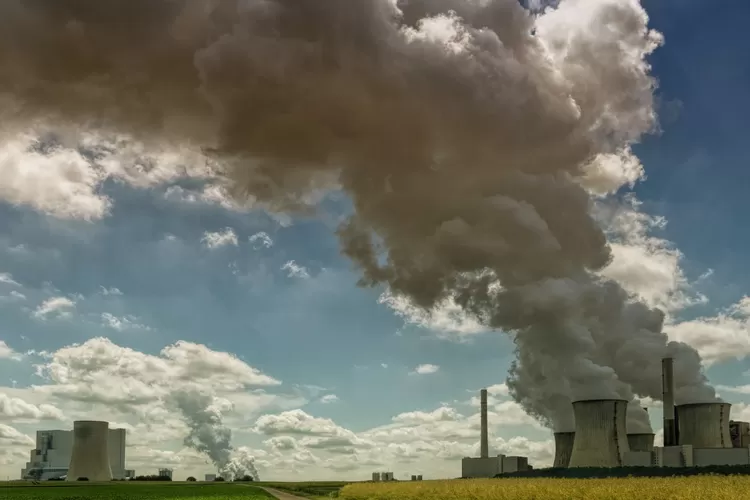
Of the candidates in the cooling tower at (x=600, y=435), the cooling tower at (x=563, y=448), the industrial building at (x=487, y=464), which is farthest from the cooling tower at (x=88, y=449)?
the cooling tower at (x=600, y=435)

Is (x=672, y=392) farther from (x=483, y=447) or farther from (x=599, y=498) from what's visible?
(x=599, y=498)

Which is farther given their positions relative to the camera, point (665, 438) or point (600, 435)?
point (665, 438)

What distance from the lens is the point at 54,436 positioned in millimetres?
164750

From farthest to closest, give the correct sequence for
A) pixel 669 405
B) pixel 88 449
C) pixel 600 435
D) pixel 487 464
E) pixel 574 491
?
pixel 88 449
pixel 487 464
pixel 669 405
pixel 600 435
pixel 574 491

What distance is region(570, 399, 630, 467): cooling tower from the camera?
7050cm

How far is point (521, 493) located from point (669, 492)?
252 inches

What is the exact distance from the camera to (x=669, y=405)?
83.6 meters

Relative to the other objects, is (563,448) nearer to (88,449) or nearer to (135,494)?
(135,494)

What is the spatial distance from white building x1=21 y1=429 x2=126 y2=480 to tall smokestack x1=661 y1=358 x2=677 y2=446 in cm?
11080

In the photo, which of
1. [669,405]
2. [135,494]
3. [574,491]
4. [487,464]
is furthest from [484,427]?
[574,491]

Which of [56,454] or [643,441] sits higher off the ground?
[643,441]

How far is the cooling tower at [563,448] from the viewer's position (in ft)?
280

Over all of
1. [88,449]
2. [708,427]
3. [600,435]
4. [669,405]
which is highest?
[669,405]

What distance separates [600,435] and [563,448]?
50.0 ft
